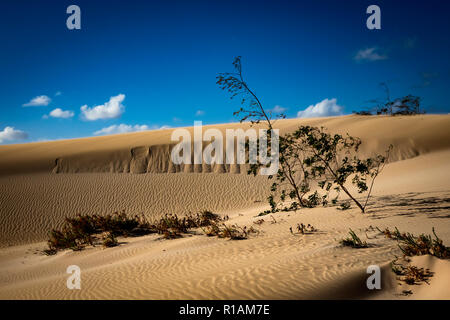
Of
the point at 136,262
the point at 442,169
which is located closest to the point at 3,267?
the point at 136,262

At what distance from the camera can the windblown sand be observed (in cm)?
465

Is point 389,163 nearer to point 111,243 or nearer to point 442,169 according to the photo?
point 442,169

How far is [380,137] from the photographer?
70.2ft

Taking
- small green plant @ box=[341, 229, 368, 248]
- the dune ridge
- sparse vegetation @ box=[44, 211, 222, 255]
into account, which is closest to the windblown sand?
the dune ridge

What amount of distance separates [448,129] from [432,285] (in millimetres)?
23190

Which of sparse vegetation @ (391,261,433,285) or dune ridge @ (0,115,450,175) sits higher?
dune ridge @ (0,115,450,175)

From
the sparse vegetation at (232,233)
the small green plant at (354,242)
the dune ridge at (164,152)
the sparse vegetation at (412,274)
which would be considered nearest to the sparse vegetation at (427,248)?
the sparse vegetation at (412,274)

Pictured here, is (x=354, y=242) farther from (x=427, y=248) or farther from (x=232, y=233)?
(x=232, y=233)

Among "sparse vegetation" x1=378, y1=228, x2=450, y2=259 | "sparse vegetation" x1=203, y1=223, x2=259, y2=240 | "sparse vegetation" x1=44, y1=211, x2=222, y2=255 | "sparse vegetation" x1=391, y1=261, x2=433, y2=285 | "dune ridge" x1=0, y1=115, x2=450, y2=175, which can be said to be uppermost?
"dune ridge" x1=0, y1=115, x2=450, y2=175

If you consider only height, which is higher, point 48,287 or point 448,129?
point 448,129

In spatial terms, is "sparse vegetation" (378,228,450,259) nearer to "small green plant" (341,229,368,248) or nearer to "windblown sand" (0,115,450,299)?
"windblown sand" (0,115,450,299)

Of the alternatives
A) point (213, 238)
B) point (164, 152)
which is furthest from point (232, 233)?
point (164, 152)

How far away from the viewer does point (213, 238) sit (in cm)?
824
